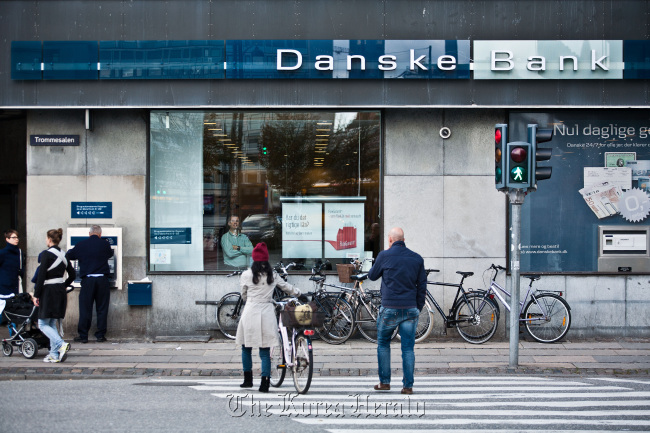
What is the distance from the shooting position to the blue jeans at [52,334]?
9.70 metres

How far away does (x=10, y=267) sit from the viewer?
10.6m

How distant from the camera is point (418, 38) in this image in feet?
37.2

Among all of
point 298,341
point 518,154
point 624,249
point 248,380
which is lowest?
point 248,380

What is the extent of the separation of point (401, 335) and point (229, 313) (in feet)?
15.2

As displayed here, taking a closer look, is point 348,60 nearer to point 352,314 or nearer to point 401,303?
point 352,314

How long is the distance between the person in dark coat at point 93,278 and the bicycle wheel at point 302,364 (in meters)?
4.97

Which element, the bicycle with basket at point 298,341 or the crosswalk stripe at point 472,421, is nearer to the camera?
the crosswalk stripe at point 472,421

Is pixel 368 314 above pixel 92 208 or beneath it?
beneath

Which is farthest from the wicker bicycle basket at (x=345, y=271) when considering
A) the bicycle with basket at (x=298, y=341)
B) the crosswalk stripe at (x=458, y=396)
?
the crosswalk stripe at (x=458, y=396)

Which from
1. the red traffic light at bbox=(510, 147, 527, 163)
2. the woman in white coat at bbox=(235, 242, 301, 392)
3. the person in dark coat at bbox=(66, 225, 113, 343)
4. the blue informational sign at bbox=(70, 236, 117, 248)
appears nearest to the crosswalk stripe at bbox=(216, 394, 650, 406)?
the woman in white coat at bbox=(235, 242, 301, 392)

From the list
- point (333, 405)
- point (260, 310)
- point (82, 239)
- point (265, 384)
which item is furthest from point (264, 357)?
point (82, 239)

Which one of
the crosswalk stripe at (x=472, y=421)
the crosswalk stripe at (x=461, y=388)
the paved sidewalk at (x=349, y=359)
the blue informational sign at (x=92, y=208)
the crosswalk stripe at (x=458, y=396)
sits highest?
the blue informational sign at (x=92, y=208)

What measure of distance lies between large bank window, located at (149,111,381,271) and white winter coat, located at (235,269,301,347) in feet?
14.4

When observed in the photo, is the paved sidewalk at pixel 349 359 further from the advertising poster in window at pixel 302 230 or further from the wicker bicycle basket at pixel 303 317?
the wicker bicycle basket at pixel 303 317
